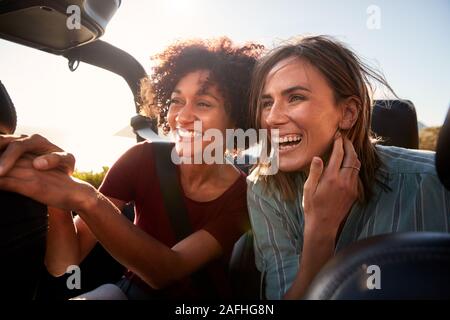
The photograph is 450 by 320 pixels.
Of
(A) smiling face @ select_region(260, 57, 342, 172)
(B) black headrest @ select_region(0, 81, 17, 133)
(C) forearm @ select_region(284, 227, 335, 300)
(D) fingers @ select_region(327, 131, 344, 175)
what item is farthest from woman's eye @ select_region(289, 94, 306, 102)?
(B) black headrest @ select_region(0, 81, 17, 133)

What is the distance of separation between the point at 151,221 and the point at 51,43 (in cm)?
91

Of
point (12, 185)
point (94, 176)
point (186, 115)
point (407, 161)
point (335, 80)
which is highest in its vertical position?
point (335, 80)

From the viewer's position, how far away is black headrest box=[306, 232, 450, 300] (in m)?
0.61

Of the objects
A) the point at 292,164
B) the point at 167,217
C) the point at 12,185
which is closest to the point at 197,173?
the point at 167,217

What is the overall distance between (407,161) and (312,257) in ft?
1.75

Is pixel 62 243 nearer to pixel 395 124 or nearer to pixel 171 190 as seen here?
pixel 171 190

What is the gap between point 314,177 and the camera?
1347mm

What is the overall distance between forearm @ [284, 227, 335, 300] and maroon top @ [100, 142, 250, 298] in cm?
45

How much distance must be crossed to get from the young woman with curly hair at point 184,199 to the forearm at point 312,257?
448mm

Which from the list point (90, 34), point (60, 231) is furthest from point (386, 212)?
point (90, 34)

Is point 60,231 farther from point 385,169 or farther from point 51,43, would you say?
point 385,169

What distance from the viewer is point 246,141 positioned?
206cm

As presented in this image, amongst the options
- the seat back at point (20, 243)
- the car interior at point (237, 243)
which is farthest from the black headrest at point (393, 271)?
the seat back at point (20, 243)

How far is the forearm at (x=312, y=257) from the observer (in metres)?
1.23
